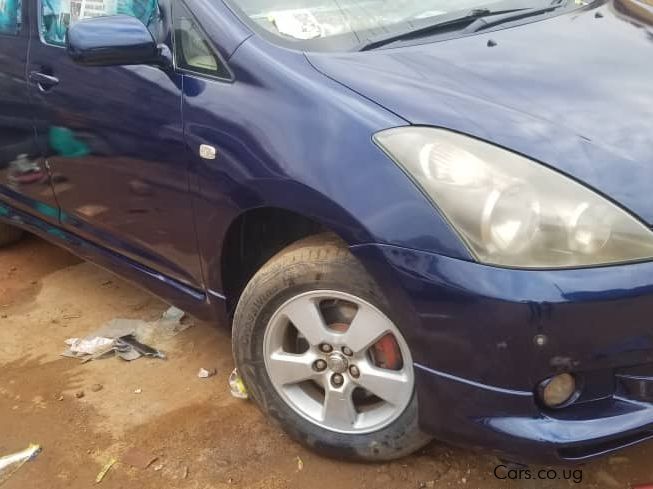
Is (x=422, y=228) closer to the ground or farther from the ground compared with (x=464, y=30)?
closer to the ground

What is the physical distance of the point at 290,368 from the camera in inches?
94.9

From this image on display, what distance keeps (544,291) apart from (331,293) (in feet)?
2.13

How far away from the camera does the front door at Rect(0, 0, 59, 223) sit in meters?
3.13

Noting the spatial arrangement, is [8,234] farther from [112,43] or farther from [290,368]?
[290,368]

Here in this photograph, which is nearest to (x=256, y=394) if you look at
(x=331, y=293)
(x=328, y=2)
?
(x=331, y=293)

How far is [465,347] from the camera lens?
1.93 metres

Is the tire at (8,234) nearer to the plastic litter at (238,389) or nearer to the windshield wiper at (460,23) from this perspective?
the plastic litter at (238,389)

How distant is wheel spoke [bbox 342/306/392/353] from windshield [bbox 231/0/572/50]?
32.6 inches

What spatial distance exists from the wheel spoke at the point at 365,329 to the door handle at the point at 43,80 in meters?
1.57

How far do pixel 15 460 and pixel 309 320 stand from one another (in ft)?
3.93

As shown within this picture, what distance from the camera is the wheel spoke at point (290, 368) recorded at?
237 cm

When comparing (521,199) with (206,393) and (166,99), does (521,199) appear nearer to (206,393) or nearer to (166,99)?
(166,99)

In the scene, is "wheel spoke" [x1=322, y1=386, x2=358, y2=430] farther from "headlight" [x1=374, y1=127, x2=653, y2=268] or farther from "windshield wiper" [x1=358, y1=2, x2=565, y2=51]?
"windshield wiper" [x1=358, y1=2, x2=565, y2=51]

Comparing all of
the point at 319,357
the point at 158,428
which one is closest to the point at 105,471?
the point at 158,428
